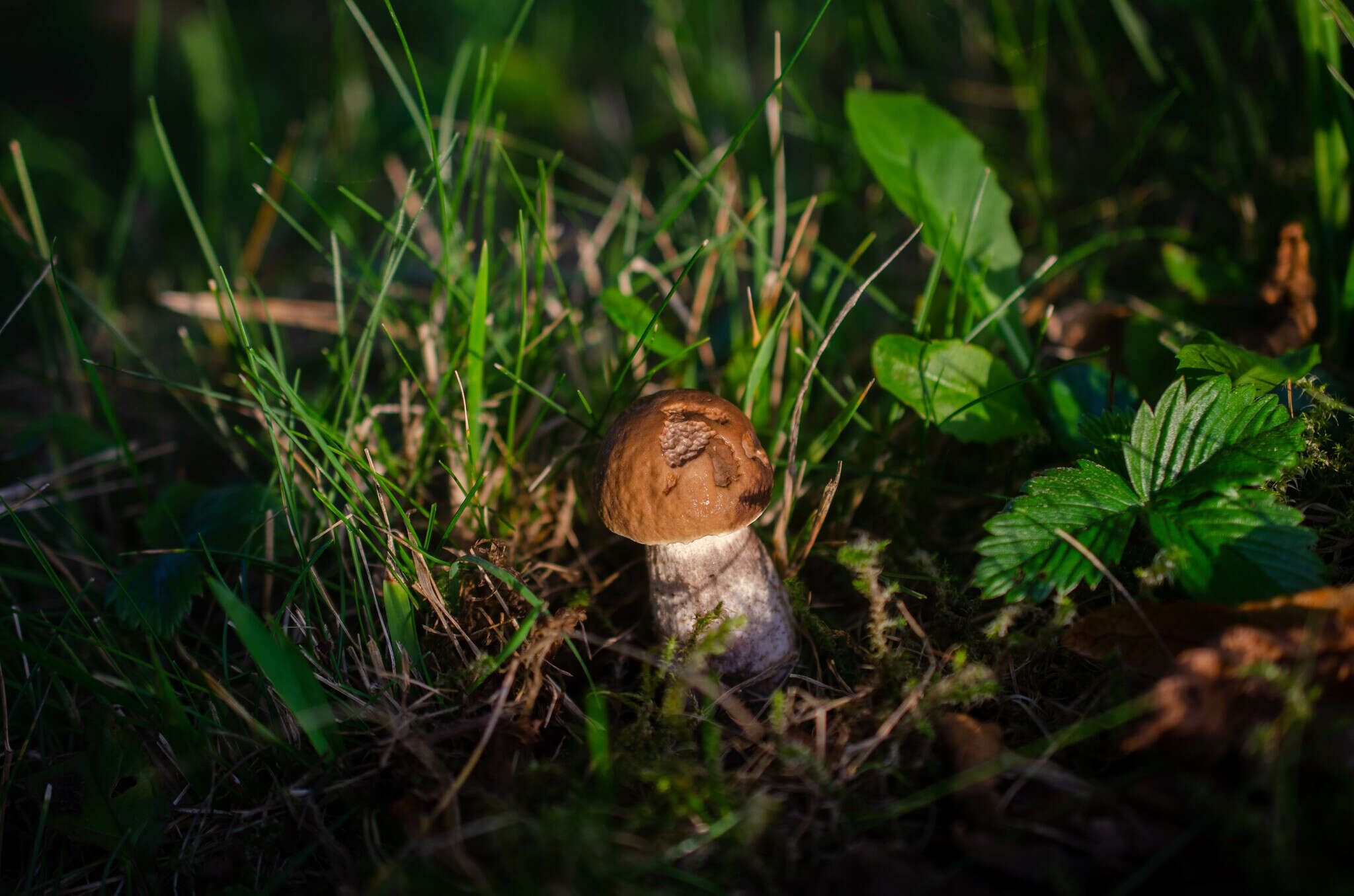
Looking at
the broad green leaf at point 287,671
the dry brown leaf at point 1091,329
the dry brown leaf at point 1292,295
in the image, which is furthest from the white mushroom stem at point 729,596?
the dry brown leaf at point 1292,295

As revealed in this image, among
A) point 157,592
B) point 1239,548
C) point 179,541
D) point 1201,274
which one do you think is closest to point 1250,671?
point 1239,548

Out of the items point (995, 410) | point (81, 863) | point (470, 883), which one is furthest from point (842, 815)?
point (81, 863)

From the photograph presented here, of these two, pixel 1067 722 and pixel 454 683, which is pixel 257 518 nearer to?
pixel 454 683

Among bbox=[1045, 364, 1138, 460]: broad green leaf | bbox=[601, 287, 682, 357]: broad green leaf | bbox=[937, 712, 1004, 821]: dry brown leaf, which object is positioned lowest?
bbox=[937, 712, 1004, 821]: dry brown leaf

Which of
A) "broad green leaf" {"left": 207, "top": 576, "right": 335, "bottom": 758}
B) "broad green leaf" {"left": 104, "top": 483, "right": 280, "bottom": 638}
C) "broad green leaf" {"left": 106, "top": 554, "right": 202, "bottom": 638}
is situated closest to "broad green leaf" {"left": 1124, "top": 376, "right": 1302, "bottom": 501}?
"broad green leaf" {"left": 207, "top": 576, "right": 335, "bottom": 758}

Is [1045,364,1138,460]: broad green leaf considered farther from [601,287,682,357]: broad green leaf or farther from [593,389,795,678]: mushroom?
[601,287,682,357]: broad green leaf

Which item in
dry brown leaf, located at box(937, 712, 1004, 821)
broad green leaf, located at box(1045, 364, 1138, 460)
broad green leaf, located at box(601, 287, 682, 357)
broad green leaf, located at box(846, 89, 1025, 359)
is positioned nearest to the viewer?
dry brown leaf, located at box(937, 712, 1004, 821)

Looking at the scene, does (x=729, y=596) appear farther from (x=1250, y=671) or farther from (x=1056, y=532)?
(x=1250, y=671)
